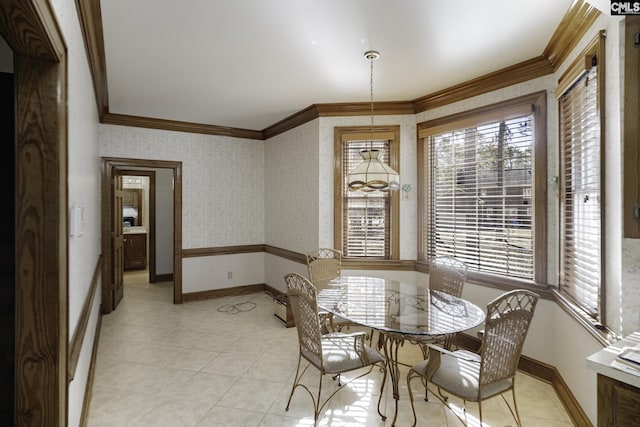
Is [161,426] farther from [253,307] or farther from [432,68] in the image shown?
[432,68]

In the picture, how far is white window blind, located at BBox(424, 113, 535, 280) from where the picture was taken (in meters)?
3.12

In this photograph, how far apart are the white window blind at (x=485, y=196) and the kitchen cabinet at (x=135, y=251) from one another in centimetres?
668

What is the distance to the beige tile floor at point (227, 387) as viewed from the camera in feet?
7.83

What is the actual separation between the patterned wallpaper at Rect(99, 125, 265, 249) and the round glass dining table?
2.75 m

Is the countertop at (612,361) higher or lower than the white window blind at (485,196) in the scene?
lower

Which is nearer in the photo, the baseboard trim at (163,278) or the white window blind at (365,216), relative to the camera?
the white window blind at (365,216)

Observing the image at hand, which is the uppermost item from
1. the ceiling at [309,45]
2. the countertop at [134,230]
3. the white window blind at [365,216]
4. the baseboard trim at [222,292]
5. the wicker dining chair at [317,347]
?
the ceiling at [309,45]

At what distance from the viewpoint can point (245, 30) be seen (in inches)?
98.8

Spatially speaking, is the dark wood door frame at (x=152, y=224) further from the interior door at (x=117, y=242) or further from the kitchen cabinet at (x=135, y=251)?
the kitchen cabinet at (x=135, y=251)

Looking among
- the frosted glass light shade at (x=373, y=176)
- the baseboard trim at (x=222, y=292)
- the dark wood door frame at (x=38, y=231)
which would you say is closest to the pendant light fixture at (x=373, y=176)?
the frosted glass light shade at (x=373, y=176)

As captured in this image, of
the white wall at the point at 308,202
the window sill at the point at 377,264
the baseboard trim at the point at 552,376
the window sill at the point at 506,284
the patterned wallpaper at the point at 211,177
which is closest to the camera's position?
the white wall at the point at 308,202

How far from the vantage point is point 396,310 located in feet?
8.25

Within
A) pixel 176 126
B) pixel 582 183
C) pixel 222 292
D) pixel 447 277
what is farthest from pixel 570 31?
pixel 222 292

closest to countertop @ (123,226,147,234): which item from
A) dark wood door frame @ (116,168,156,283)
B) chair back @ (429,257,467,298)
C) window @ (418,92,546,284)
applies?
dark wood door frame @ (116,168,156,283)
